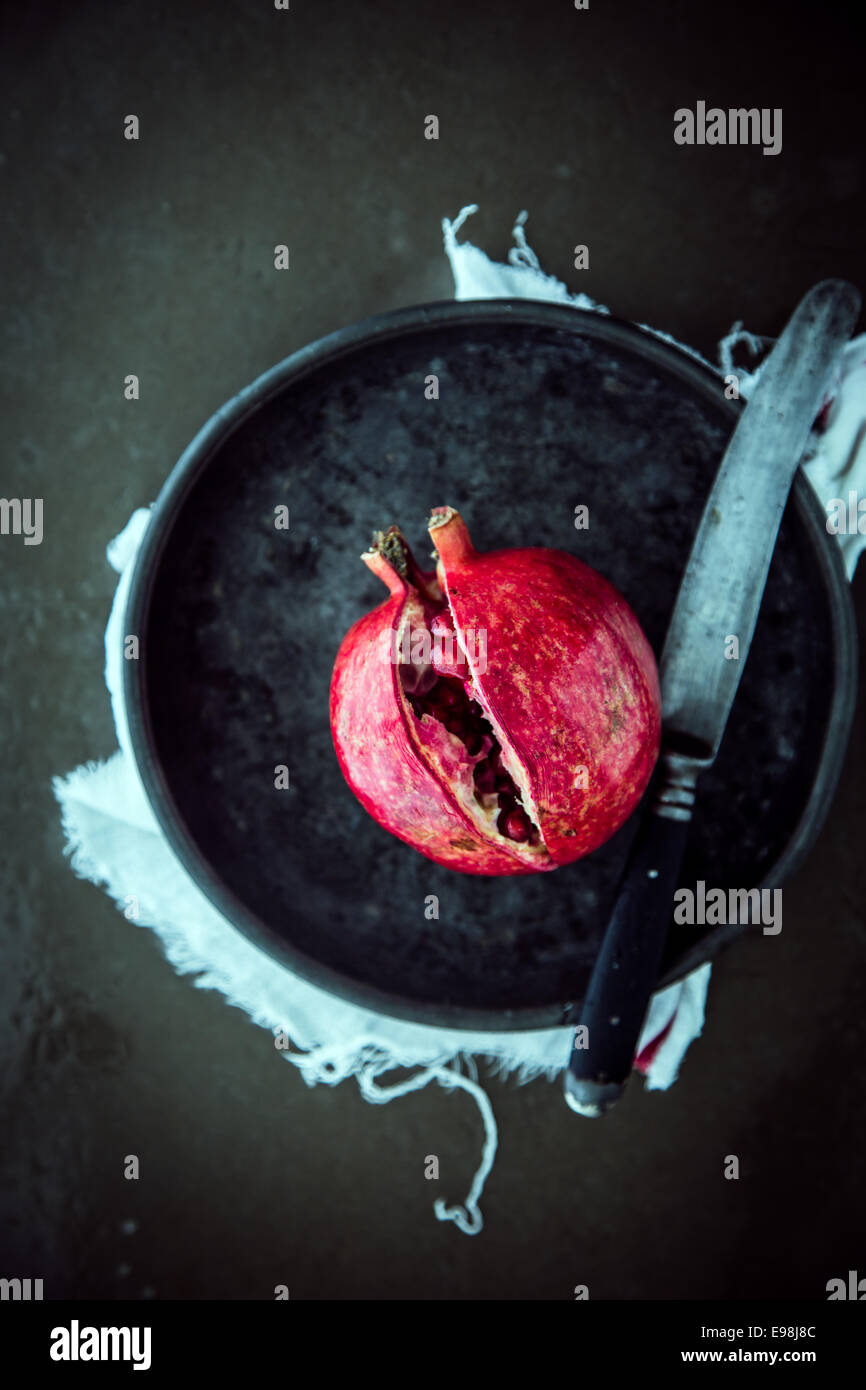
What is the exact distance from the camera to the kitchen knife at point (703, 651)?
71 cm

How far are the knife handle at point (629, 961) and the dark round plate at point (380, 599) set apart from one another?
10 cm

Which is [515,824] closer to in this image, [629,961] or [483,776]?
[483,776]

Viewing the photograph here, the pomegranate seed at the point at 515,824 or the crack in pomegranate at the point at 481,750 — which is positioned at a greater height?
the crack in pomegranate at the point at 481,750

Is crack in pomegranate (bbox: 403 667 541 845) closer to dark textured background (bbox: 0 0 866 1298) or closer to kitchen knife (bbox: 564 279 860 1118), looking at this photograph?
kitchen knife (bbox: 564 279 860 1118)

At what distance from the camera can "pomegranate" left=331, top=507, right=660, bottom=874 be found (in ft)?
2.01

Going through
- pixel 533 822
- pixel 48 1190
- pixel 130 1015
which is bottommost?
pixel 48 1190

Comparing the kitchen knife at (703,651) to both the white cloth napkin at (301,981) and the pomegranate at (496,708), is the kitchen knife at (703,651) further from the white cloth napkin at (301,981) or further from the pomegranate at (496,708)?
the white cloth napkin at (301,981)

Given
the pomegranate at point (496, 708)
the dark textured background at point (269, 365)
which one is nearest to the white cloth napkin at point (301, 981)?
the dark textured background at point (269, 365)

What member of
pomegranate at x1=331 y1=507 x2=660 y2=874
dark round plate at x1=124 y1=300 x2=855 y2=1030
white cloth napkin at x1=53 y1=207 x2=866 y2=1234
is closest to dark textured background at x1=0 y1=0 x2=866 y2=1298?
white cloth napkin at x1=53 y1=207 x2=866 y2=1234

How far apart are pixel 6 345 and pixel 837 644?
0.92m

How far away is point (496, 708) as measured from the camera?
60 cm
